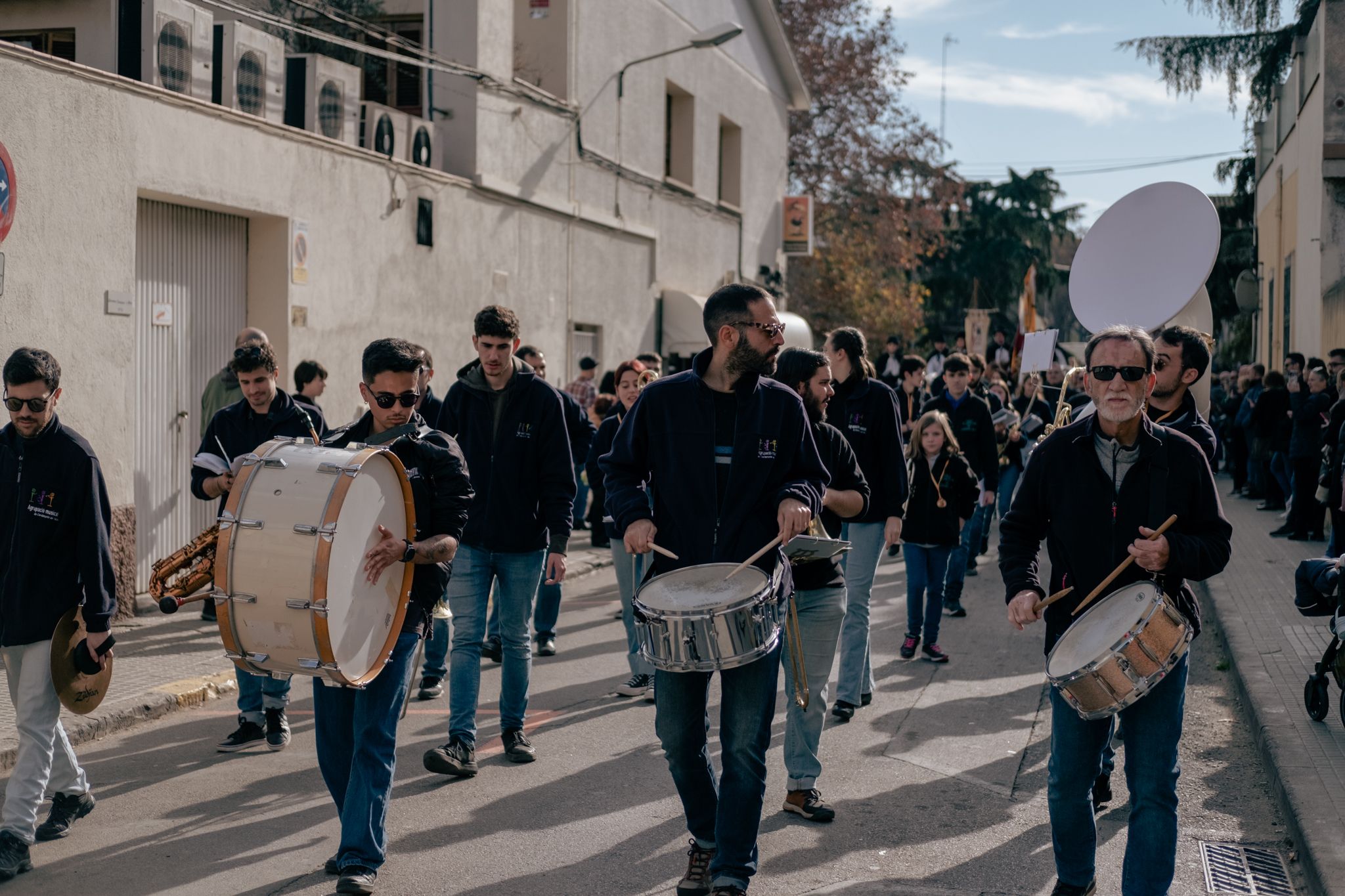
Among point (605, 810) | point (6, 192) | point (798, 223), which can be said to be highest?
point (798, 223)

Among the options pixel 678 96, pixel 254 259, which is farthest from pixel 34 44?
pixel 678 96

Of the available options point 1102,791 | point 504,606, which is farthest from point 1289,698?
point 504,606

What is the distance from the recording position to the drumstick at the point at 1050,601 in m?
4.42

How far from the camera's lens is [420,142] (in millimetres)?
14977

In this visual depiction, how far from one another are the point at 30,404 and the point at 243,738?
8.24 ft

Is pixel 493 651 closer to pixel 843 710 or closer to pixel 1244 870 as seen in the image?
pixel 843 710

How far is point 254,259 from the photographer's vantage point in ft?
41.1

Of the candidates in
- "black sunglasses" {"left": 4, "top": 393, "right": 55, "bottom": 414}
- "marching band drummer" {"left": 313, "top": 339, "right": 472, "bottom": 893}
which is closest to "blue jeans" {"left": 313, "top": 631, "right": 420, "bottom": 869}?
"marching band drummer" {"left": 313, "top": 339, "right": 472, "bottom": 893}

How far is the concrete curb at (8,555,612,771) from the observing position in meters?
7.21

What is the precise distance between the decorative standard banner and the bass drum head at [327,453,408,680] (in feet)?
81.8

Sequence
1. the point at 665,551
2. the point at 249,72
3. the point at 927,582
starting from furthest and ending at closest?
1. the point at 249,72
2. the point at 927,582
3. the point at 665,551

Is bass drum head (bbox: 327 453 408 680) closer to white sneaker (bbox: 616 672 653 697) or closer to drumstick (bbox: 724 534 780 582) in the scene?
drumstick (bbox: 724 534 780 582)

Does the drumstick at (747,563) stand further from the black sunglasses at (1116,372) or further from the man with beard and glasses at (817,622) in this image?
the man with beard and glasses at (817,622)

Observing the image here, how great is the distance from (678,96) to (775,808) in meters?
19.4
